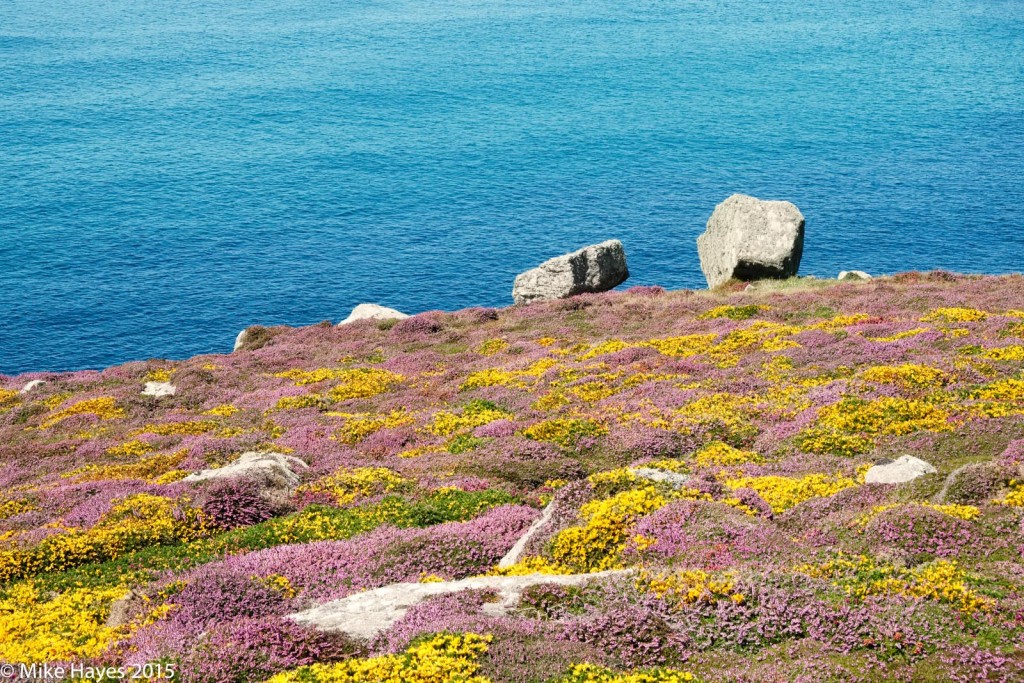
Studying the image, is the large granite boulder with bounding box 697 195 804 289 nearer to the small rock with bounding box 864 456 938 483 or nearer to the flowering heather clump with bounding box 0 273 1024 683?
the flowering heather clump with bounding box 0 273 1024 683

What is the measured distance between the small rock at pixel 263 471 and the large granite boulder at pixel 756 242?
4305cm

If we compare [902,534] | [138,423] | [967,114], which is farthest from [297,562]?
[967,114]

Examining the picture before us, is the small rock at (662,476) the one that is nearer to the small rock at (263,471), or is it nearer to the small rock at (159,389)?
the small rock at (263,471)

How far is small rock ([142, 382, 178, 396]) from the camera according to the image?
1810 inches

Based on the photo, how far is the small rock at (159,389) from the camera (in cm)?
4598

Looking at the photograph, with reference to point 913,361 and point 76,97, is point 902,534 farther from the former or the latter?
point 76,97

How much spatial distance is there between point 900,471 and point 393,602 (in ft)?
43.5

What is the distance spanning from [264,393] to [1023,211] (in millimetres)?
109218

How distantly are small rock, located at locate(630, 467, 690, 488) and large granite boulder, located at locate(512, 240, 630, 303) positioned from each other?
40.9 metres

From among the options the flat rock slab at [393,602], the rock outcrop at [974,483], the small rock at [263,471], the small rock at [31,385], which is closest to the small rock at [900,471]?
the rock outcrop at [974,483]

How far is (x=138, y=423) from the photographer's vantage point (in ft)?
133

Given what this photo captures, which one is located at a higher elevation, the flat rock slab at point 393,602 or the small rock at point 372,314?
the flat rock slab at point 393,602

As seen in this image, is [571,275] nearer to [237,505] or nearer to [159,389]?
[159,389]

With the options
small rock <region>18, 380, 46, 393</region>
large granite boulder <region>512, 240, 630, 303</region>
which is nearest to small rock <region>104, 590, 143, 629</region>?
small rock <region>18, 380, 46, 393</region>
